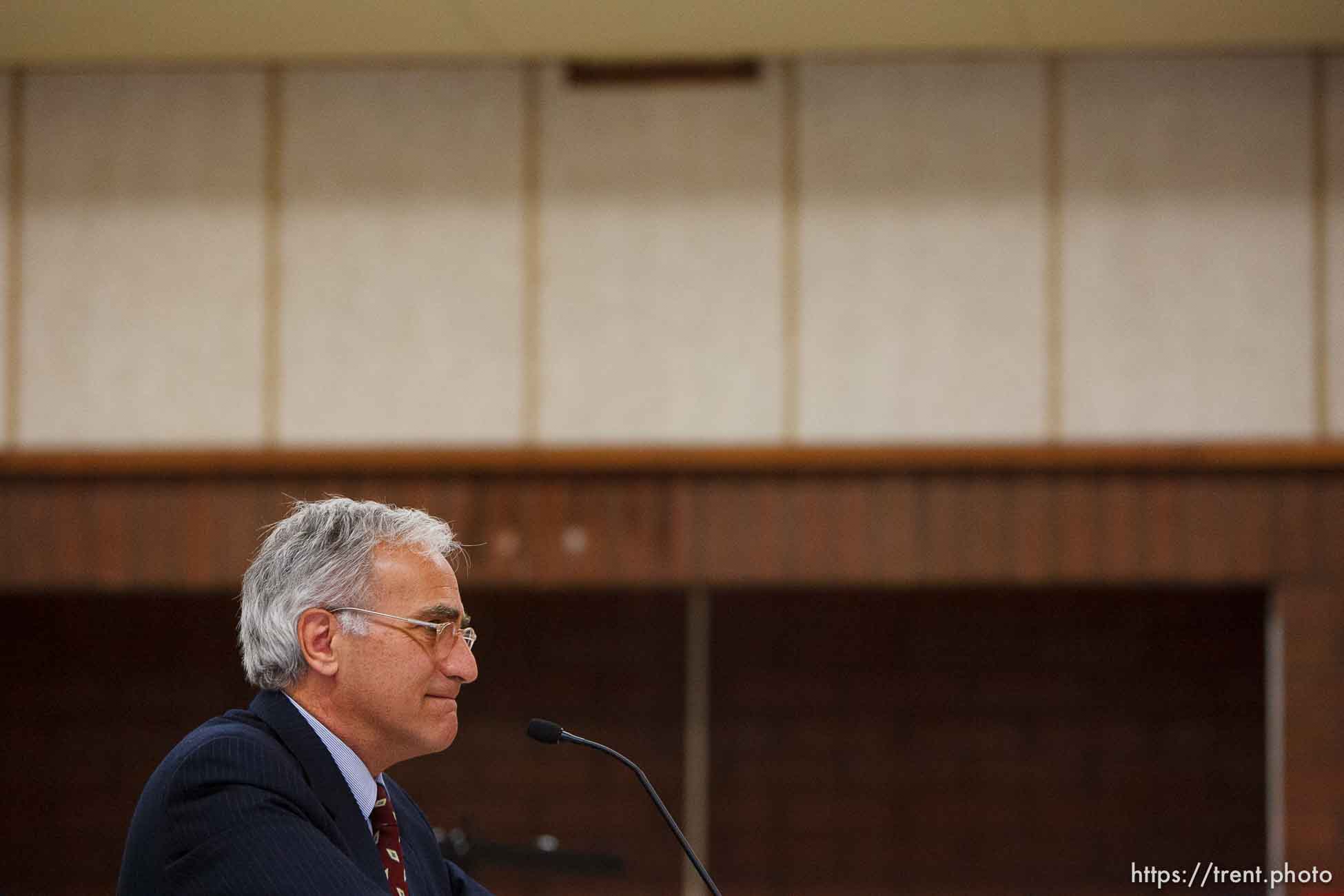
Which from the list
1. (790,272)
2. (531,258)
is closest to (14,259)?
(531,258)

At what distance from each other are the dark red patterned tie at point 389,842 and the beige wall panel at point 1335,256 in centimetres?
457

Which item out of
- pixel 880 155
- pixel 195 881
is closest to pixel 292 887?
pixel 195 881

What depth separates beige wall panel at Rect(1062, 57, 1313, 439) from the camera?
5.79 m

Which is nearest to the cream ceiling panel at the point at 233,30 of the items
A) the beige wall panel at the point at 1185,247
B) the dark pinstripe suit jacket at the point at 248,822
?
the beige wall panel at the point at 1185,247

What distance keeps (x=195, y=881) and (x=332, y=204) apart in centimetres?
450

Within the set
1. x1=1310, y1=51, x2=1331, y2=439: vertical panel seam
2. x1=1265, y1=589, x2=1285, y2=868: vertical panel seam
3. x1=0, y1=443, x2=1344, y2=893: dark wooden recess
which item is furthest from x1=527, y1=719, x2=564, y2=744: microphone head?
x1=1310, y1=51, x2=1331, y2=439: vertical panel seam

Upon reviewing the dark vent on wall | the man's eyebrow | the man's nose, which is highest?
the dark vent on wall

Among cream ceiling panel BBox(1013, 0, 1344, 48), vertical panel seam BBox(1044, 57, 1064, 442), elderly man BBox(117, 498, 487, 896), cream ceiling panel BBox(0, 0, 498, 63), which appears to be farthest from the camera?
vertical panel seam BBox(1044, 57, 1064, 442)

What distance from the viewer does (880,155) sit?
594 centimetres

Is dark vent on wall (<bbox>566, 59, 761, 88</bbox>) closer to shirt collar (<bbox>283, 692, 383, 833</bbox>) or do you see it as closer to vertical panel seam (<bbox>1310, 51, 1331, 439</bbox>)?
vertical panel seam (<bbox>1310, 51, 1331, 439</bbox>)

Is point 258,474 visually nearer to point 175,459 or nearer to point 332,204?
point 175,459

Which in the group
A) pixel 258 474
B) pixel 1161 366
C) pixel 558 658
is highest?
pixel 1161 366

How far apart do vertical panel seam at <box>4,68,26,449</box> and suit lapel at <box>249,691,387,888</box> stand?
4448 millimetres

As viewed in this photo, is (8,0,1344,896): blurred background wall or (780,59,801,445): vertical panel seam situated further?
(780,59,801,445): vertical panel seam
